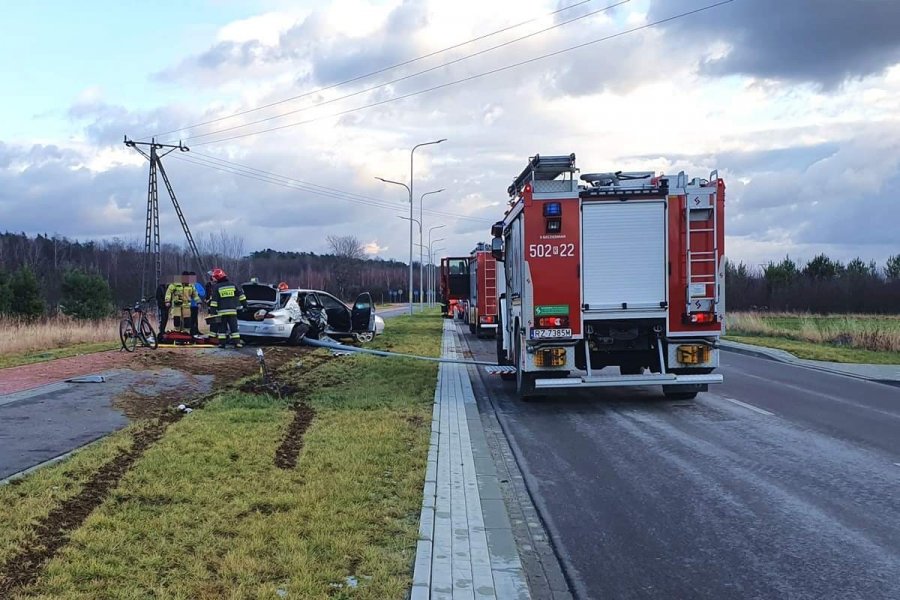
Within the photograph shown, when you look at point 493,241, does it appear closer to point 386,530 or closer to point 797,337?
point 386,530

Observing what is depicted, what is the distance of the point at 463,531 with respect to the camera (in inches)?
210

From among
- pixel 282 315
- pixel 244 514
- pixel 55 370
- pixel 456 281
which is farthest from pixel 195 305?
pixel 456 281

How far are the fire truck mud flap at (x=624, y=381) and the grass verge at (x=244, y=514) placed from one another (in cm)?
235

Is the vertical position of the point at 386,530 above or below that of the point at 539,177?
below

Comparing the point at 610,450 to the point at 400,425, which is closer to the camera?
the point at 610,450

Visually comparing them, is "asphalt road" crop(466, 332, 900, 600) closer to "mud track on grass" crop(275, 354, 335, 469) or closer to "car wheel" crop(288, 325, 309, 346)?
"mud track on grass" crop(275, 354, 335, 469)

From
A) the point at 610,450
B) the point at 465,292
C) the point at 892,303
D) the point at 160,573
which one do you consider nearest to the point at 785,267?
the point at 892,303

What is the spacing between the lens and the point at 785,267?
219 ft

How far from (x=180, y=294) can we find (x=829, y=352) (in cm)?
1742

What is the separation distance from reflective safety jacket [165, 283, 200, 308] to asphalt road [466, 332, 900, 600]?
31.0 feet

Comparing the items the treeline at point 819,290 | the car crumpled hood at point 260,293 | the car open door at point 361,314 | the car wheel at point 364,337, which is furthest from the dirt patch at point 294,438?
the treeline at point 819,290

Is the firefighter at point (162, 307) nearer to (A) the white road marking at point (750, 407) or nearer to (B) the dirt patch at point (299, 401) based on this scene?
(B) the dirt patch at point (299, 401)

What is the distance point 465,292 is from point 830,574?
35.6 meters

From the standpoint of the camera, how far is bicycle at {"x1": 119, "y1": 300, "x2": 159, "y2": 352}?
53.5ft
